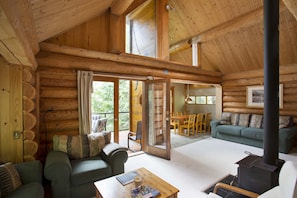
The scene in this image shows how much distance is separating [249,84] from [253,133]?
1996 millimetres

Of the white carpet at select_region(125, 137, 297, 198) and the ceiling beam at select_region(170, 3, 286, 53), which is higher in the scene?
the ceiling beam at select_region(170, 3, 286, 53)

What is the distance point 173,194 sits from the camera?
1.80 m

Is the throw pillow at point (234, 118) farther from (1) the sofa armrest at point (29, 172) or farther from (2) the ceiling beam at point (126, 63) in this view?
(1) the sofa armrest at point (29, 172)

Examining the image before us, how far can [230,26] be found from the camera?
4625 mm

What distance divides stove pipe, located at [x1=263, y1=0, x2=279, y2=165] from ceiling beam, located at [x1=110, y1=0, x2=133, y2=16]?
2510 mm

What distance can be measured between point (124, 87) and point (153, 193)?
19.0 ft

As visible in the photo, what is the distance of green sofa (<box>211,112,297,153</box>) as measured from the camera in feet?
14.5

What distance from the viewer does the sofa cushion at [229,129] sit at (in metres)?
5.28

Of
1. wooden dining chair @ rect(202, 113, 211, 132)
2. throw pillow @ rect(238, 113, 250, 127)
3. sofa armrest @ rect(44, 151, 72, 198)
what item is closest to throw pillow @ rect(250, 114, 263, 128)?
throw pillow @ rect(238, 113, 250, 127)

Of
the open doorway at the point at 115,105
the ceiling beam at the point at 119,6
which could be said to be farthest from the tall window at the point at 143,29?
the open doorway at the point at 115,105

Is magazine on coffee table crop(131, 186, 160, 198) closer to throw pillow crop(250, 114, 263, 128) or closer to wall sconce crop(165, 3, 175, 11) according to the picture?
wall sconce crop(165, 3, 175, 11)

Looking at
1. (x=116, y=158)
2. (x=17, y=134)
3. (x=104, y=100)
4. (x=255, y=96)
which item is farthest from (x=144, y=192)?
(x=255, y=96)

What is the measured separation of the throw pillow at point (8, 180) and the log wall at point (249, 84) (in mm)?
6831

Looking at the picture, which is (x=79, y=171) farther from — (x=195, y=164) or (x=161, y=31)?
(x=161, y=31)
